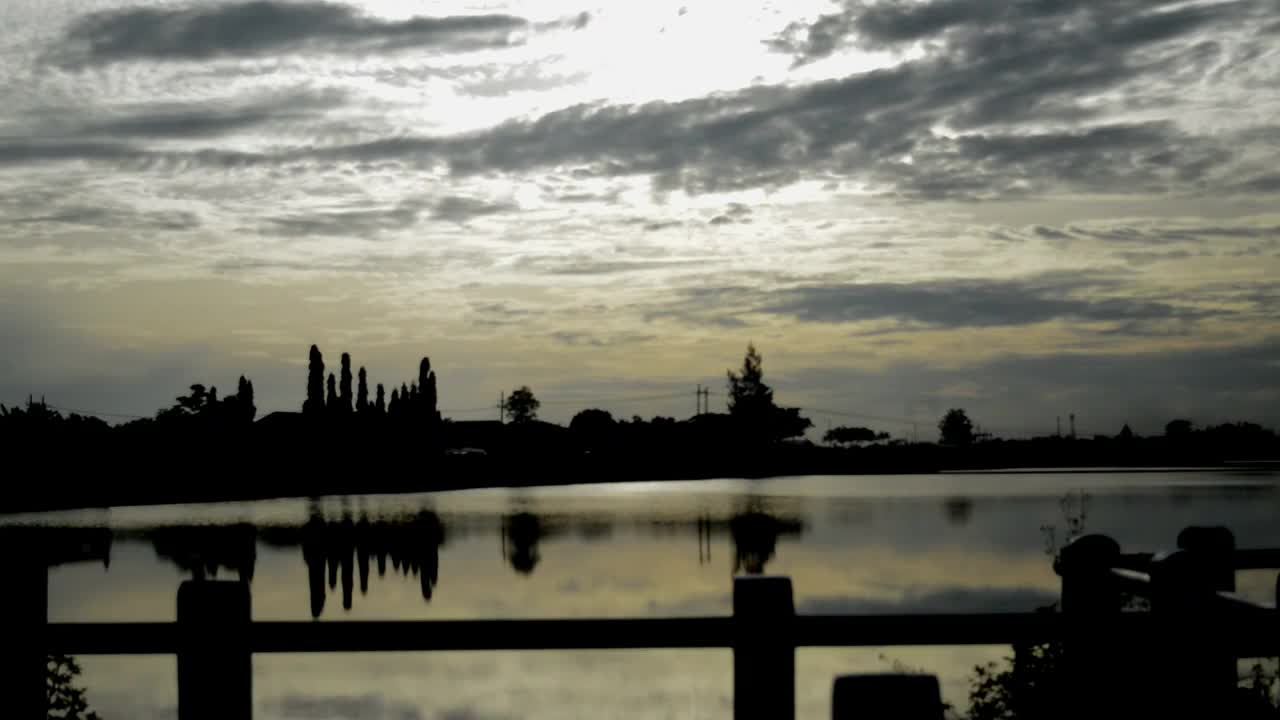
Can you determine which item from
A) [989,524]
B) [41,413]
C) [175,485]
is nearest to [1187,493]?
[989,524]

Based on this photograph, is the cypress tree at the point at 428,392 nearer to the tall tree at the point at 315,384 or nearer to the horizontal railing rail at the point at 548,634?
the tall tree at the point at 315,384

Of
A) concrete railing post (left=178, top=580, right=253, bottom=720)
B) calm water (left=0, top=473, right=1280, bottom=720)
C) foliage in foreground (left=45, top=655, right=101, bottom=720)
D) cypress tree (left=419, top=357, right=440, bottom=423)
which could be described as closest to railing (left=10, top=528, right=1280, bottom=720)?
concrete railing post (left=178, top=580, right=253, bottom=720)

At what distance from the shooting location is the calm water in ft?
77.4

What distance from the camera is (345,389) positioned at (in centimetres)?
14338

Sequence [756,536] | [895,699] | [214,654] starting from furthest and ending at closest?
[756,536], [214,654], [895,699]

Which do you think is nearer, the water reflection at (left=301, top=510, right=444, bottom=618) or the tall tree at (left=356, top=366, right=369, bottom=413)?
the water reflection at (left=301, top=510, right=444, bottom=618)

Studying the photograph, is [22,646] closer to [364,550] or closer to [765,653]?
[765,653]

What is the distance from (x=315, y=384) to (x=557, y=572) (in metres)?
94.4

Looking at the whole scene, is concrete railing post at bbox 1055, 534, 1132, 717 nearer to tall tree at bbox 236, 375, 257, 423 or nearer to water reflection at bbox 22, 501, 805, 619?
water reflection at bbox 22, 501, 805, 619

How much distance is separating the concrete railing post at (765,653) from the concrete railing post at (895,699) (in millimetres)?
2618

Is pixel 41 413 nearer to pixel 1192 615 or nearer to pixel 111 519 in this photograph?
pixel 111 519

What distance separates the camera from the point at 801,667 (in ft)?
81.9

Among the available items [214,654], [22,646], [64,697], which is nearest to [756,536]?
[64,697]

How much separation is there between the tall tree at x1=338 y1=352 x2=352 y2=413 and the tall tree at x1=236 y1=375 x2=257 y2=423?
10137 mm
